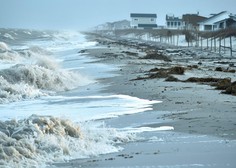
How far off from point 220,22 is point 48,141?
269 ft

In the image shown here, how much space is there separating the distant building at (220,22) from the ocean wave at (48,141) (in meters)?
73.7

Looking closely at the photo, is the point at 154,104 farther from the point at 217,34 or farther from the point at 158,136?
the point at 217,34

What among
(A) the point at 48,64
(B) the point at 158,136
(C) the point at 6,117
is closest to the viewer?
(B) the point at 158,136

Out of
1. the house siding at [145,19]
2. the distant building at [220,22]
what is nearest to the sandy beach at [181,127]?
the distant building at [220,22]

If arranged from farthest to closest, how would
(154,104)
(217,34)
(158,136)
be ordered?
(217,34) < (154,104) < (158,136)

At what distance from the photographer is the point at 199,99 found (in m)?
13.9

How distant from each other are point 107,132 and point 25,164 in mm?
2563

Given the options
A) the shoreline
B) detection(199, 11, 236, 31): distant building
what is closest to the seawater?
the shoreline

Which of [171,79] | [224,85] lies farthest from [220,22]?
[224,85]

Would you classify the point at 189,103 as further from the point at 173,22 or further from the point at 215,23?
the point at 173,22

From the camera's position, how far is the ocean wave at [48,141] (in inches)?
277

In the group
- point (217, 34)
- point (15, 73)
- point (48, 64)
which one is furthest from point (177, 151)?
point (217, 34)

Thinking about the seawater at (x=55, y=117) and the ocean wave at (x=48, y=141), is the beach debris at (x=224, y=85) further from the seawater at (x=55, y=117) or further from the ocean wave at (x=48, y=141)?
the ocean wave at (x=48, y=141)

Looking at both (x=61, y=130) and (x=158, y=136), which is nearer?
(x=61, y=130)
